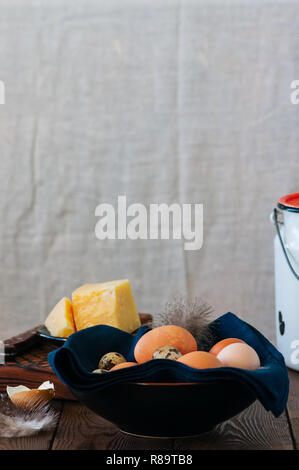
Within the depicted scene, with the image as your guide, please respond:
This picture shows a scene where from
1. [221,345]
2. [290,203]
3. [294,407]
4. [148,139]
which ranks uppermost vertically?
[148,139]

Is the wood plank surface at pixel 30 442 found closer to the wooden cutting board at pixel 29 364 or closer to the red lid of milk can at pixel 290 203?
the wooden cutting board at pixel 29 364

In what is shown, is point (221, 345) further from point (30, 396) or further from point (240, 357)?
point (30, 396)

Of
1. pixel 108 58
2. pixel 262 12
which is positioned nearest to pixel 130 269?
pixel 108 58

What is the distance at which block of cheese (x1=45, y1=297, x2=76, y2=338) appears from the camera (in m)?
0.91

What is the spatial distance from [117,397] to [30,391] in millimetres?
190

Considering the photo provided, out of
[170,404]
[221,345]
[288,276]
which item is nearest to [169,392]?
[170,404]

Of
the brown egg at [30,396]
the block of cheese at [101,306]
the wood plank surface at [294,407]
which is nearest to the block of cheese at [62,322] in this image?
the block of cheese at [101,306]

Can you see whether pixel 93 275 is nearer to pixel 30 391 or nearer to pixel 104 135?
pixel 104 135

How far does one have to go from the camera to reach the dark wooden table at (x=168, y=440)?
66 cm

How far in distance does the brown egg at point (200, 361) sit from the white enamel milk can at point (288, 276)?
293 millimetres

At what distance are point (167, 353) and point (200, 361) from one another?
55 mm

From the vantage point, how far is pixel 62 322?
0.92 m

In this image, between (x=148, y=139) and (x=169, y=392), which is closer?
(x=169, y=392)

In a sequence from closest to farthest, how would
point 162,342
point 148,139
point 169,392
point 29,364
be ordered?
point 169,392, point 162,342, point 29,364, point 148,139
